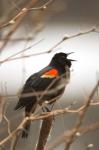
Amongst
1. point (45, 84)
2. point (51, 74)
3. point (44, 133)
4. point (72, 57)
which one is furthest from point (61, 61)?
point (72, 57)

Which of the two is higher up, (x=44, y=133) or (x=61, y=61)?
(x=61, y=61)

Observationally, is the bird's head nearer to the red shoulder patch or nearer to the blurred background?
the red shoulder patch

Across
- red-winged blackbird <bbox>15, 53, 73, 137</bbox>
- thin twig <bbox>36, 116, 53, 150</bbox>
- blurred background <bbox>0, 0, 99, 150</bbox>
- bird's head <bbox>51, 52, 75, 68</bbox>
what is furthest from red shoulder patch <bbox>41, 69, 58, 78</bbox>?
blurred background <bbox>0, 0, 99, 150</bbox>

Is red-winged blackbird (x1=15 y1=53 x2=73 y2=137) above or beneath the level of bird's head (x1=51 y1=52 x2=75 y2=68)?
beneath

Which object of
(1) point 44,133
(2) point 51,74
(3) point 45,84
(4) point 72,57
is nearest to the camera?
(1) point 44,133

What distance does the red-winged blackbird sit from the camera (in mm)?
3049

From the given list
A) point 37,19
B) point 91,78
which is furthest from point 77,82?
point 37,19

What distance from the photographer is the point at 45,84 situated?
3.41 m

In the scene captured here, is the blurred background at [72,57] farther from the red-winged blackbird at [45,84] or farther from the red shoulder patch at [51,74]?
the red shoulder patch at [51,74]

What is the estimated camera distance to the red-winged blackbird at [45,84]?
10.0 feet

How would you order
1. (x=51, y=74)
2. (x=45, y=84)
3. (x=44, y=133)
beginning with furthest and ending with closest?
1. (x=51, y=74)
2. (x=45, y=84)
3. (x=44, y=133)

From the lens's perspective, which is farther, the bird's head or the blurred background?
the blurred background

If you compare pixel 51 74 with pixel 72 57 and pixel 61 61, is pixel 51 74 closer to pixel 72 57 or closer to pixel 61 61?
pixel 61 61

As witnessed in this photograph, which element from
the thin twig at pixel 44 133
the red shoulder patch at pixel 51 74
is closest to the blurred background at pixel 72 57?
the red shoulder patch at pixel 51 74
